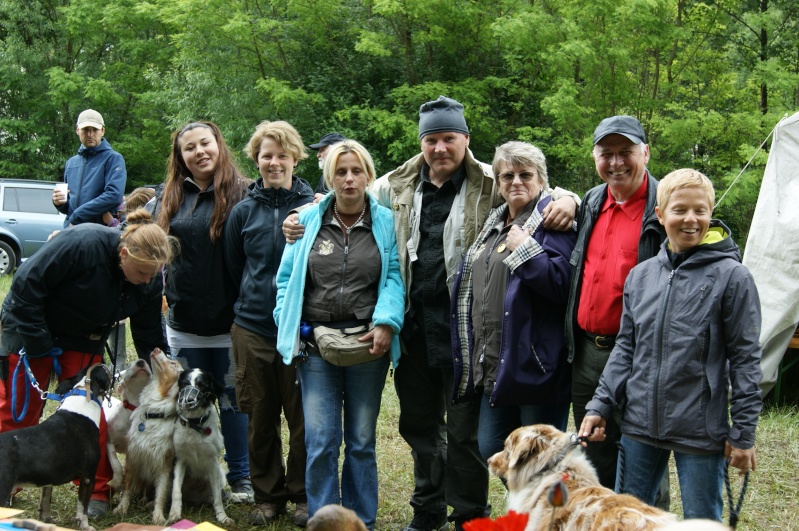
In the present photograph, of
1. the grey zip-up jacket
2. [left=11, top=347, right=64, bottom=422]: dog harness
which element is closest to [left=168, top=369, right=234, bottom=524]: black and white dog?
[left=11, top=347, right=64, bottom=422]: dog harness

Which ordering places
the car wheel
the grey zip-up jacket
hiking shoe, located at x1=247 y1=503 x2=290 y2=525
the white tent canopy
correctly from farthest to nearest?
the car wheel, the white tent canopy, hiking shoe, located at x1=247 y1=503 x2=290 y2=525, the grey zip-up jacket

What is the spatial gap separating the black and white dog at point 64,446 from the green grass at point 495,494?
41cm

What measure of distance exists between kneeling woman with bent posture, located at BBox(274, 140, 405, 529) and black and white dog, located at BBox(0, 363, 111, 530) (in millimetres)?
1264

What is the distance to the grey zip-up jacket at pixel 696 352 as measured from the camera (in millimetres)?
2775

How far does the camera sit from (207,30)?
15.1m

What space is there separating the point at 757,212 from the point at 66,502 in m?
6.33

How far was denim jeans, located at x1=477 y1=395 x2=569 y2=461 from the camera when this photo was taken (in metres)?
3.64

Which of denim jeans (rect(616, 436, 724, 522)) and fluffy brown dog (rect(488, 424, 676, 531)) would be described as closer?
fluffy brown dog (rect(488, 424, 676, 531))

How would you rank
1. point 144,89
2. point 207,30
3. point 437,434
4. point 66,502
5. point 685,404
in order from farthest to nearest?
1. point 144,89
2. point 207,30
3. point 66,502
4. point 437,434
5. point 685,404

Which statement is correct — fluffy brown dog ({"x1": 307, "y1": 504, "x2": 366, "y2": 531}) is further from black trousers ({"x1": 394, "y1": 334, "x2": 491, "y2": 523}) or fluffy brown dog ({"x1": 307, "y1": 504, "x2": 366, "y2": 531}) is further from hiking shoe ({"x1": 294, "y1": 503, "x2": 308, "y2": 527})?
hiking shoe ({"x1": 294, "y1": 503, "x2": 308, "y2": 527})

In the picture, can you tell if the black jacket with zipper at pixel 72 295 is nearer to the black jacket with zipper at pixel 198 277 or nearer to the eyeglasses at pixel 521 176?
the black jacket with zipper at pixel 198 277

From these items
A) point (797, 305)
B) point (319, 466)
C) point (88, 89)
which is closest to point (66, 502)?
point (319, 466)

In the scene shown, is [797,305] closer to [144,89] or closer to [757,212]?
[757,212]

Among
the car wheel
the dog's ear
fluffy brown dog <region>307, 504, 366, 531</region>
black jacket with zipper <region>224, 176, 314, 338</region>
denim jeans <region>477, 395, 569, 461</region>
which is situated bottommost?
the car wheel
